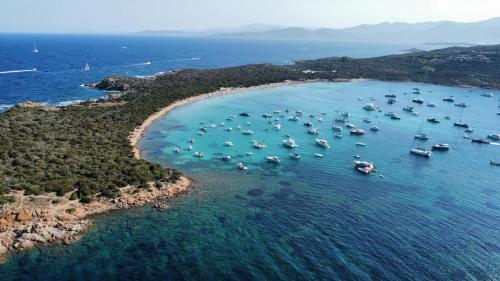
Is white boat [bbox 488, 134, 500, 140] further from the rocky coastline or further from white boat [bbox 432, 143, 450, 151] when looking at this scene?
A: the rocky coastline

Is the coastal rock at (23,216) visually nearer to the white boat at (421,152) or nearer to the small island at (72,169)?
the small island at (72,169)

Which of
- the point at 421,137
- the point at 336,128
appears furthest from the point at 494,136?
the point at 336,128

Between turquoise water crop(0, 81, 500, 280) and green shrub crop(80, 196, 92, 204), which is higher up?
green shrub crop(80, 196, 92, 204)

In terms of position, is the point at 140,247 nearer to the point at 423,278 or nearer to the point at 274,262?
the point at 274,262

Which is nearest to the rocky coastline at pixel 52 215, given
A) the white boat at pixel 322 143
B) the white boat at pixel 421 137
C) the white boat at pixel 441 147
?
the white boat at pixel 322 143

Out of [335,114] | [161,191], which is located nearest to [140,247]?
[161,191]

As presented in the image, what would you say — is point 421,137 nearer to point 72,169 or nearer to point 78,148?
point 78,148

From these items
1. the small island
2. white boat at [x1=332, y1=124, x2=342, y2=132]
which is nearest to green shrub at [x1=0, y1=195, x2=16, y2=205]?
the small island
